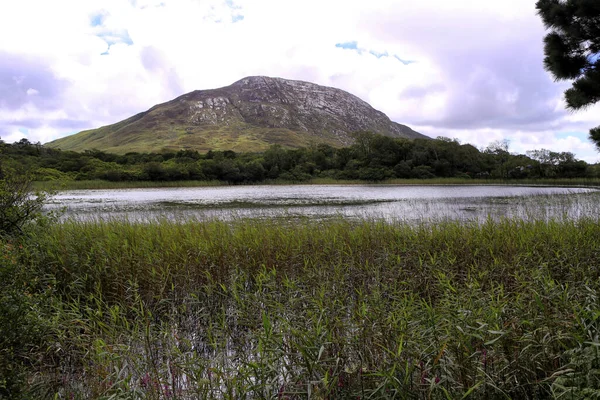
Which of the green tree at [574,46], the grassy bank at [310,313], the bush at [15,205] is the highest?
the green tree at [574,46]

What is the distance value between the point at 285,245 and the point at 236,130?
194 meters

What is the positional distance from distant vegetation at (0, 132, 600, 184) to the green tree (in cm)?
6367

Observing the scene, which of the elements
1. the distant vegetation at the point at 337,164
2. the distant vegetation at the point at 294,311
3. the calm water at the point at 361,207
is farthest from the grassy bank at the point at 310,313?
the distant vegetation at the point at 337,164

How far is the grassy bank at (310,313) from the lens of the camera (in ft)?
9.45

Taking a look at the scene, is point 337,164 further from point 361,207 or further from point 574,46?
point 574,46

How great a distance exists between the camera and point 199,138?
16775 cm

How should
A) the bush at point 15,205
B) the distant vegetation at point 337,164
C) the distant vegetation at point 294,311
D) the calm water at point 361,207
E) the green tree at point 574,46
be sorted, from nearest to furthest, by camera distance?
the distant vegetation at point 294,311 → the bush at point 15,205 → the green tree at point 574,46 → the calm water at point 361,207 → the distant vegetation at point 337,164

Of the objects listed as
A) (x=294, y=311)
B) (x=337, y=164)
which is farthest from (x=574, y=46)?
(x=337, y=164)

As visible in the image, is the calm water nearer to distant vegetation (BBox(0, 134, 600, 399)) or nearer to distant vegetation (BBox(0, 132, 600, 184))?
distant vegetation (BBox(0, 134, 600, 399))

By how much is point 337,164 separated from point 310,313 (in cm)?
9065

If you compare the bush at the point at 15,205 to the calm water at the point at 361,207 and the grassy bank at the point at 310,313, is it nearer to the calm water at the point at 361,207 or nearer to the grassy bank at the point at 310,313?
the grassy bank at the point at 310,313

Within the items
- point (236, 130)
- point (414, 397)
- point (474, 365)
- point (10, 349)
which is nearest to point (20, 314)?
point (10, 349)

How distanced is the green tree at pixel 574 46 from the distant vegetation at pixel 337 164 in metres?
63.7

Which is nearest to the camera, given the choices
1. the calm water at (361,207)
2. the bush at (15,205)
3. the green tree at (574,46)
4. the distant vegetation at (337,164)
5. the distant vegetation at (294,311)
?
the distant vegetation at (294,311)
